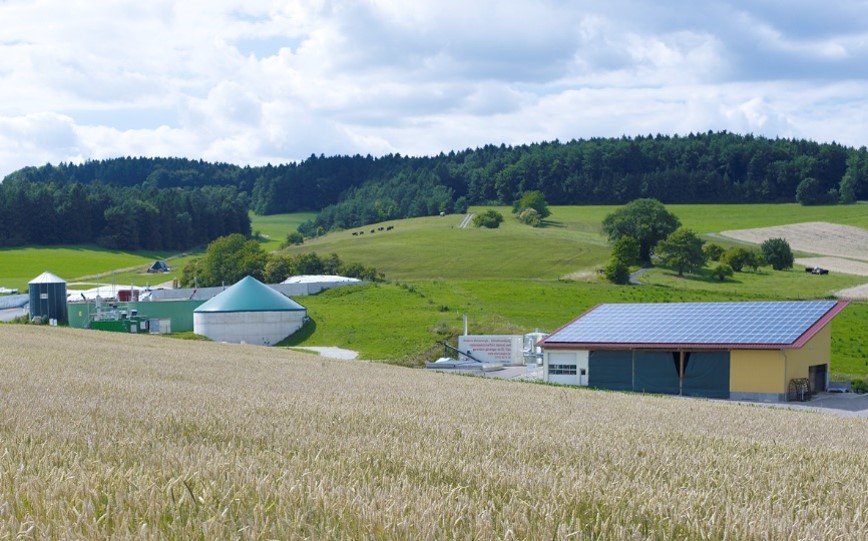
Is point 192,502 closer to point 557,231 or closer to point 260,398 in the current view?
point 260,398

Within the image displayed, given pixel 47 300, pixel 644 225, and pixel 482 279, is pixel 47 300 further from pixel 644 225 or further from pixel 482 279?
pixel 644 225

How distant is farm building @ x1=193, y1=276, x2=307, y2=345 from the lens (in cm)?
8094

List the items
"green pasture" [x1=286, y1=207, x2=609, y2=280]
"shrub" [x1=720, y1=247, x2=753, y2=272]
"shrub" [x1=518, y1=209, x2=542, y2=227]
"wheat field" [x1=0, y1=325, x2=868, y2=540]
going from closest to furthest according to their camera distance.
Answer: "wheat field" [x1=0, y1=325, x2=868, y2=540] < "shrub" [x1=720, y1=247, x2=753, y2=272] < "green pasture" [x1=286, y1=207, x2=609, y2=280] < "shrub" [x1=518, y1=209, x2=542, y2=227]

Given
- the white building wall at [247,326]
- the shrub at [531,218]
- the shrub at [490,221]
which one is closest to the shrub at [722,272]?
the white building wall at [247,326]

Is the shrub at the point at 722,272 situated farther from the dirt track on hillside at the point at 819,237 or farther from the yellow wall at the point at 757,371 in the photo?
the yellow wall at the point at 757,371

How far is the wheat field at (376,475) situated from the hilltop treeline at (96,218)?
154m

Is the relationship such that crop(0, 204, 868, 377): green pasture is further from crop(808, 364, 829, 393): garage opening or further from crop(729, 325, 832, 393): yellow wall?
crop(729, 325, 832, 393): yellow wall

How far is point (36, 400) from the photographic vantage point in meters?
12.7

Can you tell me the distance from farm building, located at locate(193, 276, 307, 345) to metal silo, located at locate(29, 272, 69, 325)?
13631 millimetres

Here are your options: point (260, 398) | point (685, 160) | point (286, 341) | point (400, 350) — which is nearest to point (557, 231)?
point (685, 160)

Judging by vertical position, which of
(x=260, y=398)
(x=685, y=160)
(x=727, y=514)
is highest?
(x=685, y=160)

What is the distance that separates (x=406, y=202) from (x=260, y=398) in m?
183

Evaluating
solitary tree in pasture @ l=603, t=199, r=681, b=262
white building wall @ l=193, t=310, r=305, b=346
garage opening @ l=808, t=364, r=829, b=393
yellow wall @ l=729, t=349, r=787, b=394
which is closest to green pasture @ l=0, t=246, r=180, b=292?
white building wall @ l=193, t=310, r=305, b=346

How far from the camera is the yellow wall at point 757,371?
43.6 meters
